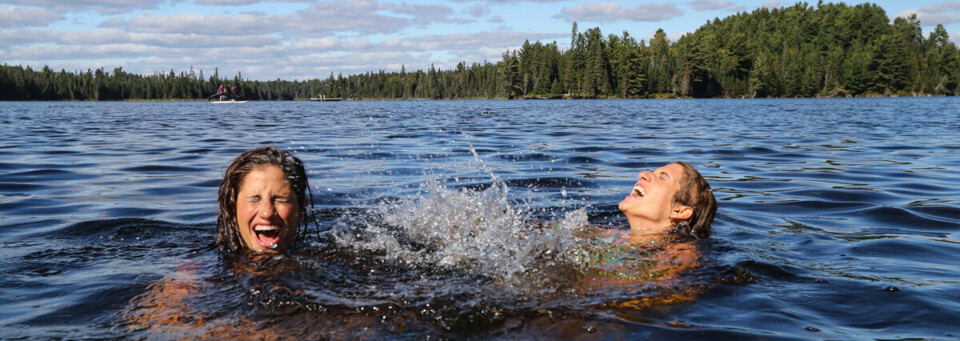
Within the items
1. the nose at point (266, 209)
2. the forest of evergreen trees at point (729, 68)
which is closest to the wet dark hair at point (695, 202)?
the nose at point (266, 209)

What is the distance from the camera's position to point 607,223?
23.8 ft

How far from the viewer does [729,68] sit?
121 meters

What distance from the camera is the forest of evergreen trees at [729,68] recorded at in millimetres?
111688

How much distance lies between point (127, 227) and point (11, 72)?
183569 mm

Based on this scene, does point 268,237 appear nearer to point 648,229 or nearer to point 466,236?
point 466,236

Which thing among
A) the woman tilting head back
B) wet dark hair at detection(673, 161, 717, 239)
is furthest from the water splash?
wet dark hair at detection(673, 161, 717, 239)

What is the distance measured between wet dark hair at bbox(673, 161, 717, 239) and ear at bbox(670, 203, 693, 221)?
0.03m

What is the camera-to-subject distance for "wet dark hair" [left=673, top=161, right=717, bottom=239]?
6.13m

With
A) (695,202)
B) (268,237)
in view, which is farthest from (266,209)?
(695,202)

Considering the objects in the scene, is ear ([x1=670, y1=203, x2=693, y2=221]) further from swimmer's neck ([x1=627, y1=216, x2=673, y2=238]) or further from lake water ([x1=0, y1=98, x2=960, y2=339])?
lake water ([x1=0, y1=98, x2=960, y2=339])

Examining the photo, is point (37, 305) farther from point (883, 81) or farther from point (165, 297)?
point (883, 81)

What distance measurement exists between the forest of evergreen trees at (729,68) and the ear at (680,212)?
114655mm

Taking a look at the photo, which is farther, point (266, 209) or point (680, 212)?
point (680, 212)

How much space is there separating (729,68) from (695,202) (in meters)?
125
